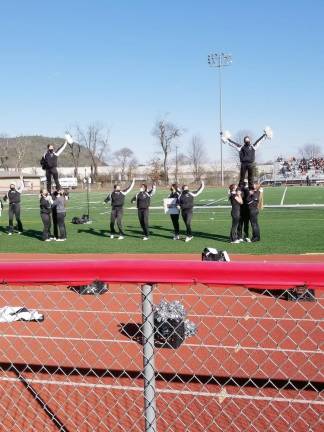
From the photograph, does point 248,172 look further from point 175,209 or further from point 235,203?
point 175,209

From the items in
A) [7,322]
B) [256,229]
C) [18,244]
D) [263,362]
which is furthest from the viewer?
[18,244]

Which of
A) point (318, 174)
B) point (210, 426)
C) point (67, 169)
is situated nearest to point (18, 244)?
point (210, 426)

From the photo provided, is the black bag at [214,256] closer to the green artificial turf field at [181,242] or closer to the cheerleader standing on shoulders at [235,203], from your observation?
the green artificial turf field at [181,242]

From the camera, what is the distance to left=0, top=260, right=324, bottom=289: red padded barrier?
7.32 ft

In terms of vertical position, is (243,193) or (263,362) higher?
(243,193)

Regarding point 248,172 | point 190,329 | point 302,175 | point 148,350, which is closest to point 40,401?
point 190,329

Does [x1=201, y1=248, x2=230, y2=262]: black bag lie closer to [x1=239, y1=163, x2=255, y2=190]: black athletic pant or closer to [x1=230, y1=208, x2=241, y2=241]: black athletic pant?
[x1=230, y1=208, x2=241, y2=241]: black athletic pant

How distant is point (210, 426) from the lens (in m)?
4.30

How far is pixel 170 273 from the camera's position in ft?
7.79

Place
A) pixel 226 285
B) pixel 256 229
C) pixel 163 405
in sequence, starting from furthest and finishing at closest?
1. pixel 256 229
2. pixel 163 405
3. pixel 226 285

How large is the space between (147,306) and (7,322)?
5201 millimetres

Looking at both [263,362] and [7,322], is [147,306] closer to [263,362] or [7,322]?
[263,362]

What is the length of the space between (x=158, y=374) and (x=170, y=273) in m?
3.31

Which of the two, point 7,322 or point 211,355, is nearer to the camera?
point 211,355
